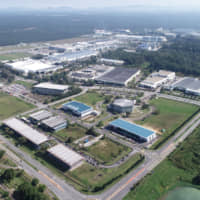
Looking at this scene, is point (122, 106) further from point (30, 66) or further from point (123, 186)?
point (30, 66)

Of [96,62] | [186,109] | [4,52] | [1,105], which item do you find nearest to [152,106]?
[186,109]

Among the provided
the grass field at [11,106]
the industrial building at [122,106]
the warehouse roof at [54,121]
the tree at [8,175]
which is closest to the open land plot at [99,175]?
the tree at [8,175]

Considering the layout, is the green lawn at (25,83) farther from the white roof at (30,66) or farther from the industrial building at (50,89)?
the white roof at (30,66)

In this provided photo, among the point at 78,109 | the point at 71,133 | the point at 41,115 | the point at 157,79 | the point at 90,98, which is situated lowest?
the point at 90,98

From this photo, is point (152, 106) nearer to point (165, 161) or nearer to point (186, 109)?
point (186, 109)

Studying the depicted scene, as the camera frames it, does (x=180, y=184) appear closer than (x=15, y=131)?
Yes

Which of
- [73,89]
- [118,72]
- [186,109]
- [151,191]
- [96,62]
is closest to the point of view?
[151,191]

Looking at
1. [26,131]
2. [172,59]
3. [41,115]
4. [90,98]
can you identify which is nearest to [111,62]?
[172,59]
